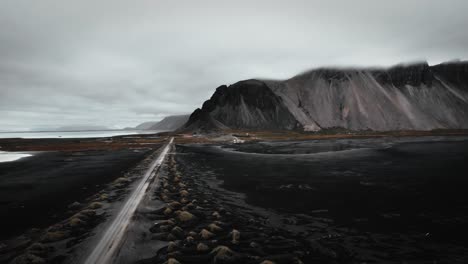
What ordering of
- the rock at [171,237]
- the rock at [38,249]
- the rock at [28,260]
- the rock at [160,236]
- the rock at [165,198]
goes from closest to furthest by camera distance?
the rock at [28,260] → the rock at [38,249] → the rock at [171,237] → the rock at [160,236] → the rock at [165,198]

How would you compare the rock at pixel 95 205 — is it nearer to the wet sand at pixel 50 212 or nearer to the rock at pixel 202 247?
the wet sand at pixel 50 212

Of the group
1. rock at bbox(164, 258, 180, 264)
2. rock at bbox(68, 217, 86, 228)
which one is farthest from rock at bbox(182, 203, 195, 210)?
rock at bbox(164, 258, 180, 264)

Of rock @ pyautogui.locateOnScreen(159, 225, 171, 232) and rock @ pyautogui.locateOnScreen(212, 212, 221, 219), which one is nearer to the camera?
rock @ pyautogui.locateOnScreen(159, 225, 171, 232)

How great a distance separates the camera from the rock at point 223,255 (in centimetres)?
1069

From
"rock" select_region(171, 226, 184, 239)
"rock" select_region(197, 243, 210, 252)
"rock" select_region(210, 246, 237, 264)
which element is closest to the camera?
"rock" select_region(210, 246, 237, 264)

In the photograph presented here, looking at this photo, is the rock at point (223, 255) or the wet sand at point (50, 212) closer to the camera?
the rock at point (223, 255)

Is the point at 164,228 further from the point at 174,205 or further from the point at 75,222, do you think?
the point at 75,222

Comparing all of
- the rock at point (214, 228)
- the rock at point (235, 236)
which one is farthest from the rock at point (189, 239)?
the rock at point (235, 236)

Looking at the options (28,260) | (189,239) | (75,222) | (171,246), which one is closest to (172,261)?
(171,246)

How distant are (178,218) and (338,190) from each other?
52.2 feet

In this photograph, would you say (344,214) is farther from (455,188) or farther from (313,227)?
(455,188)

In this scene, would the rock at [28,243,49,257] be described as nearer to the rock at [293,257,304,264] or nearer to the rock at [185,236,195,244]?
the rock at [185,236,195,244]

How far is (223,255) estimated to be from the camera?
1089 cm

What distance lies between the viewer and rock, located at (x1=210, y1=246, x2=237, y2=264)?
10690 millimetres
